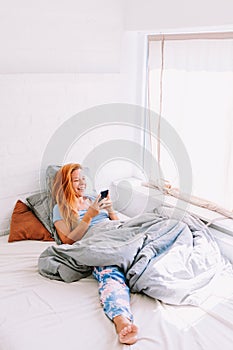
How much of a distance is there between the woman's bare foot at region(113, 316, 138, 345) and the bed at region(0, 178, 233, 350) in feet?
0.07

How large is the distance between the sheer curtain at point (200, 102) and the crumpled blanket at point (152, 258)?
422 mm

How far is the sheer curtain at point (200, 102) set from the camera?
2.50 m

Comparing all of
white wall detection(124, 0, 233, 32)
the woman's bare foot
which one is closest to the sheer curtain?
white wall detection(124, 0, 233, 32)

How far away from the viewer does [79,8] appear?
106 inches

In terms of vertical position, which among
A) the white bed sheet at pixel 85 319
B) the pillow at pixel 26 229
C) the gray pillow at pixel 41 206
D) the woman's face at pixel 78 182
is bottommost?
the white bed sheet at pixel 85 319

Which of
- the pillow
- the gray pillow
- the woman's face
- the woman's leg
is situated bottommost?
the woman's leg

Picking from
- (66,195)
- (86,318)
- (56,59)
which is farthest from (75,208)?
(56,59)

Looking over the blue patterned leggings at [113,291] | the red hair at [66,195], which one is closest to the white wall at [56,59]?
the red hair at [66,195]

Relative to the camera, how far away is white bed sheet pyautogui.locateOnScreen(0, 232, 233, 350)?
1.65 meters

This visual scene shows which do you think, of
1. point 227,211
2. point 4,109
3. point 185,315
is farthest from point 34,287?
point 227,211

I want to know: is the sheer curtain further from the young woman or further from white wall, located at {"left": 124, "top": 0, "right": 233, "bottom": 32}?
the young woman

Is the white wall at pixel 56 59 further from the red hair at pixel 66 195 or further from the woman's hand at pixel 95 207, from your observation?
the woman's hand at pixel 95 207

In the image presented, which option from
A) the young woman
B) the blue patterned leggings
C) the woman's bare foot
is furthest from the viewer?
the young woman

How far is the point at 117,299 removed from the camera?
73.9 inches
